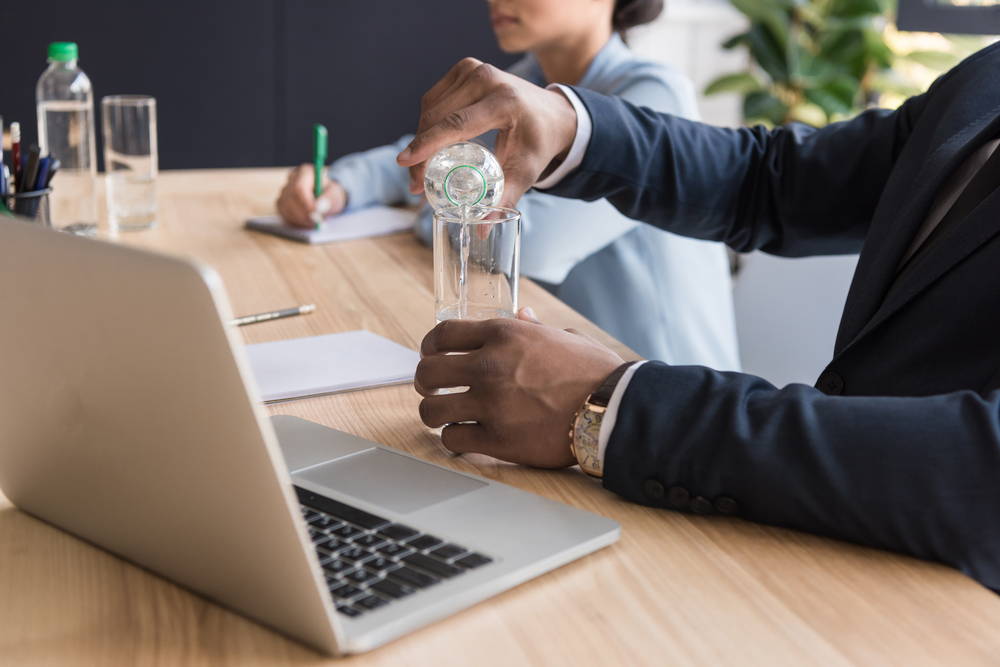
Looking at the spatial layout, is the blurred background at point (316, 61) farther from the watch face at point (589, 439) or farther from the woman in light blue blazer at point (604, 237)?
the watch face at point (589, 439)

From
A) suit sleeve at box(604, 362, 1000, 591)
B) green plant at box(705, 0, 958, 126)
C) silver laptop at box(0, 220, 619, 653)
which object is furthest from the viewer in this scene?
green plant at box(705, 0, 958, 126)

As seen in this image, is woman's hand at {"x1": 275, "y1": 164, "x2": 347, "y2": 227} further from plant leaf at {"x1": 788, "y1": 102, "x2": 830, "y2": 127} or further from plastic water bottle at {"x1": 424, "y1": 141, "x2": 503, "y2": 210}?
plant leaf at {"x1": 788, "y1": 102, "x2": 830, "y2": 127}

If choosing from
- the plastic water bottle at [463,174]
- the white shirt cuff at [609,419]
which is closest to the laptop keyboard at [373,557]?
the white shirt cuff at [609,419]

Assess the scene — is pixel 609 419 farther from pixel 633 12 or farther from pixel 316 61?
pixel 316 61

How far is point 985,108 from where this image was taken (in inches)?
41.6

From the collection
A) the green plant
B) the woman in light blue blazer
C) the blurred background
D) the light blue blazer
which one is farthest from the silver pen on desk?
the green plant

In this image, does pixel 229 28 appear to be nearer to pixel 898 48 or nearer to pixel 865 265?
pixel 898 48

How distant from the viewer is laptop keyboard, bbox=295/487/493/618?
0.53 meters

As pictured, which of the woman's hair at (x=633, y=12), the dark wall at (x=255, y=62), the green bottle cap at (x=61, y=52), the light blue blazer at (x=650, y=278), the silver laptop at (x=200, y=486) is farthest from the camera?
the dark wall at (x=255, y=62)

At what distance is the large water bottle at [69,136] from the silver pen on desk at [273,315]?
511 mm

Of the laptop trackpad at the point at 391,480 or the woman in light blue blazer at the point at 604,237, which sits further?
the woman in light blue blazer at the point at 604,237

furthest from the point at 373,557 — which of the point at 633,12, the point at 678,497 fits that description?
the point at 633,12

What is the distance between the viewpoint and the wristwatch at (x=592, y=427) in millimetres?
693

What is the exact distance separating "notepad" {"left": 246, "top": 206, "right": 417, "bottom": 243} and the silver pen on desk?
1.29 feet
